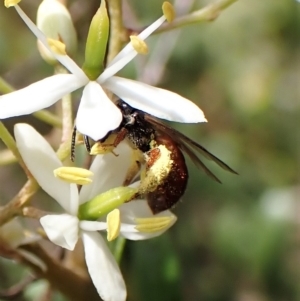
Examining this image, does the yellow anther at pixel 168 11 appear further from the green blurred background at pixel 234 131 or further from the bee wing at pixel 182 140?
the green blurred background at pixel 234 131

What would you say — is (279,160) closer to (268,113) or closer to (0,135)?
(268,113)

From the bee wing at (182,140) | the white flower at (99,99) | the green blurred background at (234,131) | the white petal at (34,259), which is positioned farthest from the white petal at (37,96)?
the green blurred background at (234,131)

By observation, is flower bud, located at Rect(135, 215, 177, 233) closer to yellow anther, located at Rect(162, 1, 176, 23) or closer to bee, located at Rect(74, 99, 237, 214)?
bee, located at Rect(74, 99, 237, 214)

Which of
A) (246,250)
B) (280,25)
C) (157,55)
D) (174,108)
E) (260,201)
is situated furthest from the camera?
(280,25)

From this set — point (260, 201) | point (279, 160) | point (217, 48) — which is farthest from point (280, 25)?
point (260, 201)

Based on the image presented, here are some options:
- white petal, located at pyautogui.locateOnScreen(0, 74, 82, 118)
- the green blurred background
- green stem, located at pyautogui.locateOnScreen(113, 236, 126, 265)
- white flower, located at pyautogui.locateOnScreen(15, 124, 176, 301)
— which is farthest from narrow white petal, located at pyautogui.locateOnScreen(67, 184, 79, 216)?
the green blurred background

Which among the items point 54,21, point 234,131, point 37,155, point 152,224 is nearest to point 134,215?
point 152,224

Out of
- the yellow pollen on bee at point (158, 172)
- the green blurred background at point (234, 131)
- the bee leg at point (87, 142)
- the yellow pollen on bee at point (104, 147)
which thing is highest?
the bee leg at point (87, 142)
